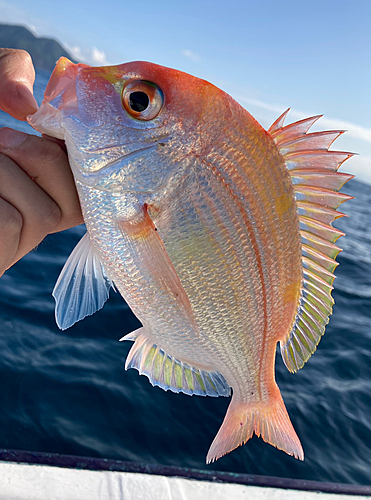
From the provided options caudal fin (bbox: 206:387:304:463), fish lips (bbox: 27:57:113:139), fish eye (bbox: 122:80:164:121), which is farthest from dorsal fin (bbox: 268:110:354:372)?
fish lips (bbox: 27:57:113:139)

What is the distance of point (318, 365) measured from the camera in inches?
189

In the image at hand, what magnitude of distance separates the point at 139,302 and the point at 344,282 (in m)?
7.52

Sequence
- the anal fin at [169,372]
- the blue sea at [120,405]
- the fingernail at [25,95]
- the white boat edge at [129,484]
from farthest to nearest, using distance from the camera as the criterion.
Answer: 1. the blue sea at [120,405]
2. the white boat edge at [129,484]
3. the anal fin at [169,372]
4. the fingernail at [25,95]

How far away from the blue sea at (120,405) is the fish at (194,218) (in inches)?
85.9

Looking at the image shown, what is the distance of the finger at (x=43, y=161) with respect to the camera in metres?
0.98

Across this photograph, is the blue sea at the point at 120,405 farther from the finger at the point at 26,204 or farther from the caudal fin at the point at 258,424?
the finger at the point at 26,204

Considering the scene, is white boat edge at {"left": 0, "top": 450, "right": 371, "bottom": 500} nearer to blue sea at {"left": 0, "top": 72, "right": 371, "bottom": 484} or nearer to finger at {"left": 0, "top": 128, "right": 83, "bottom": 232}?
blue sea at {"left": 0, "top": 72, "right": 371, "bottom": 484}

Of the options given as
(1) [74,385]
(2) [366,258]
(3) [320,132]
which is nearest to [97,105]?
(3) [320,132]

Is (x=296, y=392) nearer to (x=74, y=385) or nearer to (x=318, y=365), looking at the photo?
(x=318, y=365)

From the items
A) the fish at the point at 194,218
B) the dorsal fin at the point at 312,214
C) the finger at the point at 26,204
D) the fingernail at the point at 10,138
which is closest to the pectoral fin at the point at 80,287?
the fish at the point at 194,218

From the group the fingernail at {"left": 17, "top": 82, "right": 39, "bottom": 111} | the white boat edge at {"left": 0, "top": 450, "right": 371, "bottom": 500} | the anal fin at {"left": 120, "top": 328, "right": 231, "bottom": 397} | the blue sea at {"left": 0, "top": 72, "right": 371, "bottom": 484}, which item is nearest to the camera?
the fingernail at {"left": 17, "top": 82, "right": 39, "bottom": 111}

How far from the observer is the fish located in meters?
0.96

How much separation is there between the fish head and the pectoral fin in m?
0.30

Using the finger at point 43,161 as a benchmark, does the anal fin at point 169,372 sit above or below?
below
